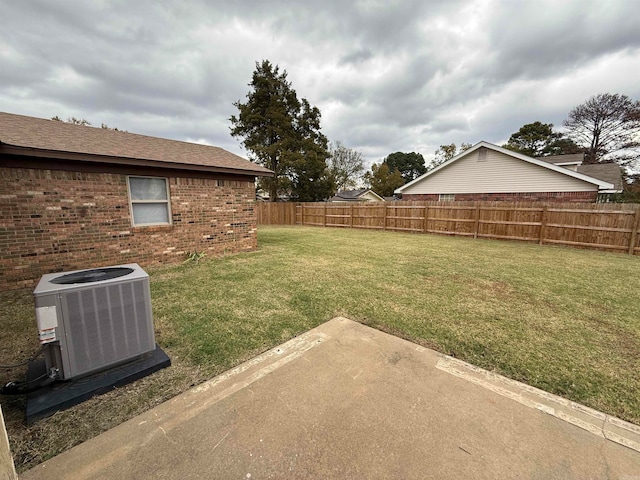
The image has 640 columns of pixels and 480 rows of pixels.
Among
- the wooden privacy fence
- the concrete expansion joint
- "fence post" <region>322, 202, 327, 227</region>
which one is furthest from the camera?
"fence post" <region>322, 202, 327, 227</region>

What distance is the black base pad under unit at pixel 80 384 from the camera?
6.54ft

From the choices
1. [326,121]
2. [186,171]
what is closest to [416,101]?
[326,121]

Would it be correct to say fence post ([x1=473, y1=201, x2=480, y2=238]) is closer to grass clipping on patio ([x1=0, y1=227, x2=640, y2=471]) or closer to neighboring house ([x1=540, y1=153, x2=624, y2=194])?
grass clipping on patio ([x1=0, y1=227, x2=640, y2=471])

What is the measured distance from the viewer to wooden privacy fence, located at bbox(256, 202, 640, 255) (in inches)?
360

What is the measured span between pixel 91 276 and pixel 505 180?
60.8 feet

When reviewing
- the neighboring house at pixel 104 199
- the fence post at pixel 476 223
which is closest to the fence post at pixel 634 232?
the fence post at pixel 476 223

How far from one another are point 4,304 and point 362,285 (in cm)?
613

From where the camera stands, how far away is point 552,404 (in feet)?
6.88

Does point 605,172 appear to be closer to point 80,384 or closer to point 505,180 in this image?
point 505,180

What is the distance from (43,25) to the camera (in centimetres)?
608

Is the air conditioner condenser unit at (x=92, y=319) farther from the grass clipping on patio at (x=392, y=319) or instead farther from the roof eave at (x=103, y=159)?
the roof eave at (x=103, y=159)

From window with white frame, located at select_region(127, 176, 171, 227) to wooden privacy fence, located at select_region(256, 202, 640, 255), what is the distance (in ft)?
38.4

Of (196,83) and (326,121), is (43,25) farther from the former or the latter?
(326,121)

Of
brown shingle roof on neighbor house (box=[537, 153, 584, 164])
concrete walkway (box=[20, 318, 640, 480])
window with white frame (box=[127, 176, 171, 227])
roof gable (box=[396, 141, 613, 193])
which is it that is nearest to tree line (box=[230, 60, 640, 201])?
brown shingle roof on neighbor house (box=[537, 153, 584, 164])
